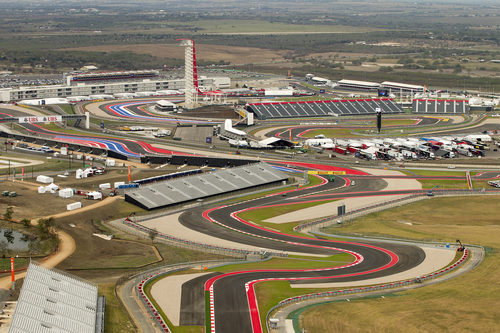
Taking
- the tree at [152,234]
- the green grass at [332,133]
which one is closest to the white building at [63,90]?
the green grass at [332,133]

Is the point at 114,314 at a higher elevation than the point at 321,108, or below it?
below

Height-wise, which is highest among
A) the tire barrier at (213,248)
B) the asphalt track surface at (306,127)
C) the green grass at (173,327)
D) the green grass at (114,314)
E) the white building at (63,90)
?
the white building at (63,90)

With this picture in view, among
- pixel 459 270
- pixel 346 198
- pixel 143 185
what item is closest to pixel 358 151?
pixel 346 198

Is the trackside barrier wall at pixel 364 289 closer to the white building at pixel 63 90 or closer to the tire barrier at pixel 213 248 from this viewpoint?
the tire barrier at pixel 213 248

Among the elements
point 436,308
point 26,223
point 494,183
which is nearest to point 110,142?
point 26,223

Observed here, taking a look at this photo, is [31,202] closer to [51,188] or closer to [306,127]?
[51,188]

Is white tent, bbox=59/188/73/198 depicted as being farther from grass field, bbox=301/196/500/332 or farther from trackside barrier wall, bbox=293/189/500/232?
grass field, bbox=301/196/500/332

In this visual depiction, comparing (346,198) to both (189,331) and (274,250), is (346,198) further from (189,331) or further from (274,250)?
(189,331)
